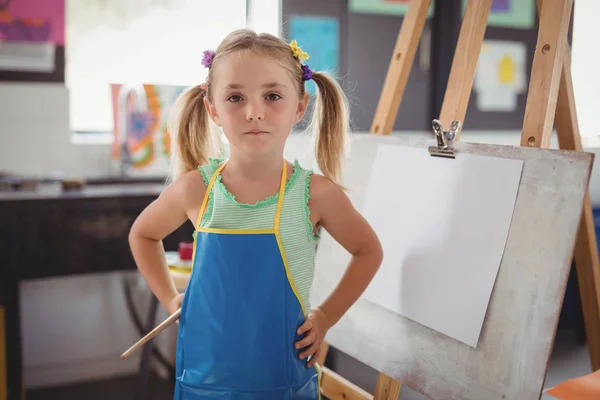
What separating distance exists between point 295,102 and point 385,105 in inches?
19.3

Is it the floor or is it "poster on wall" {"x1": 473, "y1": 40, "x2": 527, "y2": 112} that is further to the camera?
"poster on wall" {"x1": 473, "y1": 40, "x2": 527, "y2": 112}

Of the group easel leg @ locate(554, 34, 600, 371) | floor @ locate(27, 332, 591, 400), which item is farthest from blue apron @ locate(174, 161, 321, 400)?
floor @ locate(27, 332, 591, 400)

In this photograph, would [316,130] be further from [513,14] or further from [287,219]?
[513,14]

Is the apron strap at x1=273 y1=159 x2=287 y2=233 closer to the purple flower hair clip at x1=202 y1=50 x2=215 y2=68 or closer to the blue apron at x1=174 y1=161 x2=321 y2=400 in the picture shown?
the blue apron at x1=174 y1=161 x2=321 y2=400

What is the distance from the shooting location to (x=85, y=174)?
8.05 feet

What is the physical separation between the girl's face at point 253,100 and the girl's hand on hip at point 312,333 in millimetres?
303

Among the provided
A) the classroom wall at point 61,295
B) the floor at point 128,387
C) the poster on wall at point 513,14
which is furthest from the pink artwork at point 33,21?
the poster on wall at point 513,14

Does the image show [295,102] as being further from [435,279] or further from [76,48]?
[76,48]

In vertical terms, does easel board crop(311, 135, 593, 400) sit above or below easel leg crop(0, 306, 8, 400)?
above

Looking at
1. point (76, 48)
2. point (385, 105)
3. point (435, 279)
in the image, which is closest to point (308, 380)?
point (435, 279)

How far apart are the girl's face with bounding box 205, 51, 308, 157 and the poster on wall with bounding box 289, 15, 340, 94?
172 cm

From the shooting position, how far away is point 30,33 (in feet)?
7.62

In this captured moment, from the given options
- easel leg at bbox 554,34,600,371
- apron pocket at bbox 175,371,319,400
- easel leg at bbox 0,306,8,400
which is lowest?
easel leg at bbox 0,306,8,400

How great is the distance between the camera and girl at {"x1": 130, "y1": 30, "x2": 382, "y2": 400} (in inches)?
43.5
